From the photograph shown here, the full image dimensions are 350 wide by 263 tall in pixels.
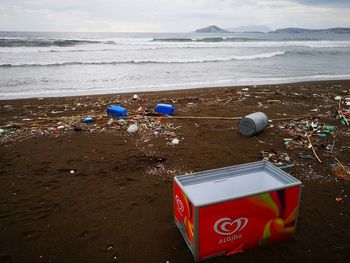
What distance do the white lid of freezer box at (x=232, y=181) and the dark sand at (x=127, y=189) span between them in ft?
2.14

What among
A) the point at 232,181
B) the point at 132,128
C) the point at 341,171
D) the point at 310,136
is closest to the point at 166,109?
the point at 132,128

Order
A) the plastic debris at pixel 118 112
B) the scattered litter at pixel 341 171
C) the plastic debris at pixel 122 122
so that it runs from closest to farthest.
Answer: the scattered litter at pixel 341 171 → the plastic debris at pixel 122 122 → the plastic debris at pixel 118 112

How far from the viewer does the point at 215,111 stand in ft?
26.9

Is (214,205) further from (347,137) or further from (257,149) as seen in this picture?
(347,137)

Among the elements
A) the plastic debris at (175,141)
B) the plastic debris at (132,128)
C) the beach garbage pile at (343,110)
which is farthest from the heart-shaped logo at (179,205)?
the beach garbage pile at (343,110)

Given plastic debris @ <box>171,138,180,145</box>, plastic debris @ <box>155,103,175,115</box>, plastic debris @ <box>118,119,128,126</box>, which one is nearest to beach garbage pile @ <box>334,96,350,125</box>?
plastic debris @ <box>171,138,180,145</box>

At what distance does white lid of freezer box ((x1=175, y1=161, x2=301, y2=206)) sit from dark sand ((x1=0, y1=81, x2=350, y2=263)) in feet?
2.14

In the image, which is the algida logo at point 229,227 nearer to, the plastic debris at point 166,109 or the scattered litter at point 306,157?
the scattered litter at point 306,157

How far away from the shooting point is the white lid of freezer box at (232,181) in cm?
301

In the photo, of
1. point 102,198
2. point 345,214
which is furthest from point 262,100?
point 102,198

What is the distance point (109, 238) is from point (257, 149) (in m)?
3.48

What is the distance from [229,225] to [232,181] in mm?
551

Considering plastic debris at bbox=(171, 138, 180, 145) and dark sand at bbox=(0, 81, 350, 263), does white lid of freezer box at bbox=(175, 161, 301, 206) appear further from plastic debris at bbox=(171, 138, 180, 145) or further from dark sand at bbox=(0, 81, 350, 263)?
plastic debris at bbox=(171, 138, 180, 145)

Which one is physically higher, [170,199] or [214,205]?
[214,205]
